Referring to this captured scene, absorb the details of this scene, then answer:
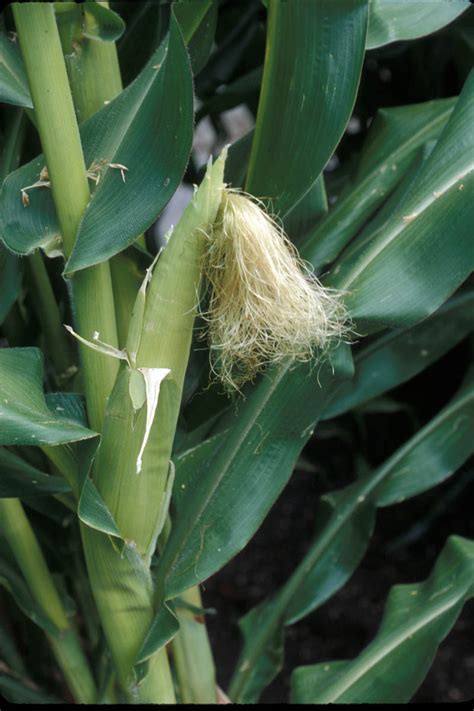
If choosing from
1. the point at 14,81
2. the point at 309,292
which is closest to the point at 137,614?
the point at 309,292

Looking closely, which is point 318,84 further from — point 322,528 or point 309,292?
point 322,528

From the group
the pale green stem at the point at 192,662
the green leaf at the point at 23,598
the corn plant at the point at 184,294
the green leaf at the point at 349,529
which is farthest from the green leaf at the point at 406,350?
the green leaf at the point at 23,598

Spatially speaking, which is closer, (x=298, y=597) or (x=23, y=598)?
(x=23, y=598)

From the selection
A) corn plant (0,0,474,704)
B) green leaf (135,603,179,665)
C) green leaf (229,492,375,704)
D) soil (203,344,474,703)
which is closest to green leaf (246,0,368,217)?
corn plant (0,0,474,704)

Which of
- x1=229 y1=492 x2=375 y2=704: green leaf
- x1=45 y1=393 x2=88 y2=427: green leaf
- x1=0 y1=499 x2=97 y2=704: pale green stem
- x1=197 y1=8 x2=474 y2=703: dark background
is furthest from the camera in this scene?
x1=197 y1=8 x2=474 y2=703: dark background

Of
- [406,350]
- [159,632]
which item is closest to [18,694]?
[159,632]

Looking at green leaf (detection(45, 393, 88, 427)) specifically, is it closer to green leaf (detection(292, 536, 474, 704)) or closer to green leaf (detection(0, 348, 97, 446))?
green leaf (detection(0, 348, 97, 446))

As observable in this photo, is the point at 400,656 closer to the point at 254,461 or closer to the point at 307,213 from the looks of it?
the point at 254,461
